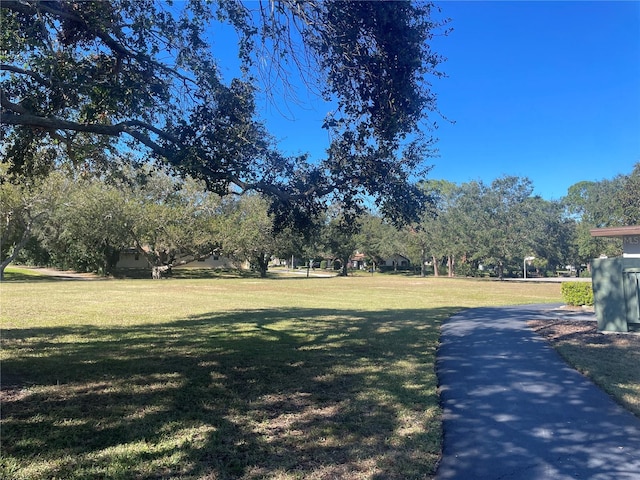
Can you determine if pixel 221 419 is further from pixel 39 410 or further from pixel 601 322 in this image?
pixel 601 322

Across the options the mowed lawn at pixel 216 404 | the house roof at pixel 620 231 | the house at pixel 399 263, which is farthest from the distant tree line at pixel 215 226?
the house at pixel 399 263

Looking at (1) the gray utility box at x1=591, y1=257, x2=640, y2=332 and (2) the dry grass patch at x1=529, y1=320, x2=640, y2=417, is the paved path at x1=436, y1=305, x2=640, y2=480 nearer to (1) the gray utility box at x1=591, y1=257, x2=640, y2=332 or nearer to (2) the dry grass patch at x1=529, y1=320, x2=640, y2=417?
(2) the dry grass patch at x1=529, y1=320, x2=640, y2=417

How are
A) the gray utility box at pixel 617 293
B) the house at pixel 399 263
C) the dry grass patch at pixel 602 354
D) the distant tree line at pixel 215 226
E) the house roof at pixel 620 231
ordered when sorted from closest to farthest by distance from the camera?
the dry grass patch at pixel 602 354 → the gray utility box at pixel 617 293 → the house roof at pixel 620 231 → the distant tree line at pixel 215 226 → the house at pixel 399 263

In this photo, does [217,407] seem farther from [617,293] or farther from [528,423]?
[617,293]

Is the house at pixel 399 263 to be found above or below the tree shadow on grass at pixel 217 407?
above

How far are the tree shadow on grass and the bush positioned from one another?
30.1ft

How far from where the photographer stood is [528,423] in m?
4.56

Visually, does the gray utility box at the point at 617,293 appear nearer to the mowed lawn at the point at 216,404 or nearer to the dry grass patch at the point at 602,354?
the dry grass patch at the point at 602,354

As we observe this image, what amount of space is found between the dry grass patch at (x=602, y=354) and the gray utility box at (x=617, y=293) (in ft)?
0.89

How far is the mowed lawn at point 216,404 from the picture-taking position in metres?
3.63

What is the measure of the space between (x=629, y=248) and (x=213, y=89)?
705 inches

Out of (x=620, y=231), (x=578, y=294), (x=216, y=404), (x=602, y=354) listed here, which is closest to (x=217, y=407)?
(x=216, y=404)

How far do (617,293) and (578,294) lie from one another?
681 cm

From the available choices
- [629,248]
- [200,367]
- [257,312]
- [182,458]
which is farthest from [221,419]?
[629,248]
